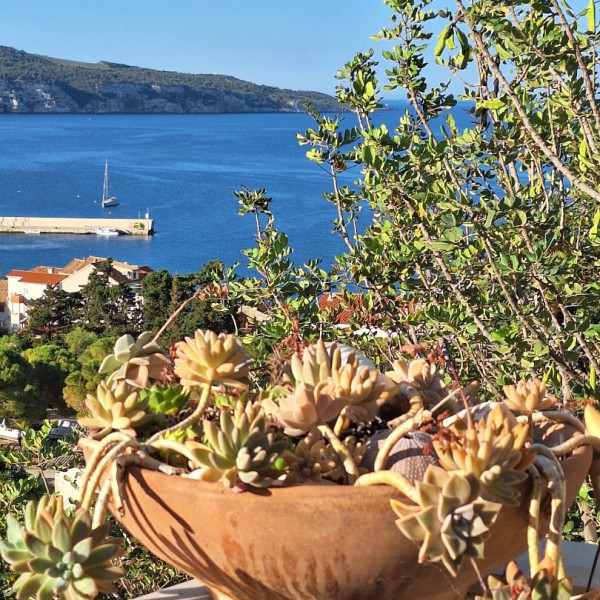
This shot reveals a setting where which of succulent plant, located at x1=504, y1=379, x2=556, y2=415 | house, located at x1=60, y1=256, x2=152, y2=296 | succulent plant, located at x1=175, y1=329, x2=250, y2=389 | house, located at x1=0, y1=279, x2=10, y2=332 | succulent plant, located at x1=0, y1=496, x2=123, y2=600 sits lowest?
house, located at x1=0, y1=279, x2=10, y2=332

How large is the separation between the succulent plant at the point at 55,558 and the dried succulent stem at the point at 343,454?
0.24m

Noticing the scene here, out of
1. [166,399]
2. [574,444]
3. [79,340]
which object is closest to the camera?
[574,444]

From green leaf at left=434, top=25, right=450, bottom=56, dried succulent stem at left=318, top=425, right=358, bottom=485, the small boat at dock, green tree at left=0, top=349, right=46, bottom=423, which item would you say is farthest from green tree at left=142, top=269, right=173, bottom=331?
the small boat at dock

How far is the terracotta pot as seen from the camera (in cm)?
75

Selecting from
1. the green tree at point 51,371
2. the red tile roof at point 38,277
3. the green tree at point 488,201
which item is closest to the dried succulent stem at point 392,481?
the green tree at point 488,201

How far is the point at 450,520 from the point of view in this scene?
66 centimetres

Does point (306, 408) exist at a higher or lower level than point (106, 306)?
higher

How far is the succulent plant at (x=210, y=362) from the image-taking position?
90 centimetres

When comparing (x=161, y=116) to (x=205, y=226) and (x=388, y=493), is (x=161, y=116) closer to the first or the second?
(x=205, y=226)

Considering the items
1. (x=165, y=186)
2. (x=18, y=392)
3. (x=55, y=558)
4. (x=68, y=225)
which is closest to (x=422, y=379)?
(x=55, y=558)

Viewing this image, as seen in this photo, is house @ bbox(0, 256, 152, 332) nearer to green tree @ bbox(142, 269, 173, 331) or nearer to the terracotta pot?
green tree @ bbox(142, 269, 173, 331)

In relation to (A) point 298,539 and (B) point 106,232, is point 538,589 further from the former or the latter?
(B) point 106,232

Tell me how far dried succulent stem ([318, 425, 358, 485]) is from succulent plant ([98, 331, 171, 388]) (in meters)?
0.24

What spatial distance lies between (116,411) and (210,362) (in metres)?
0.11
